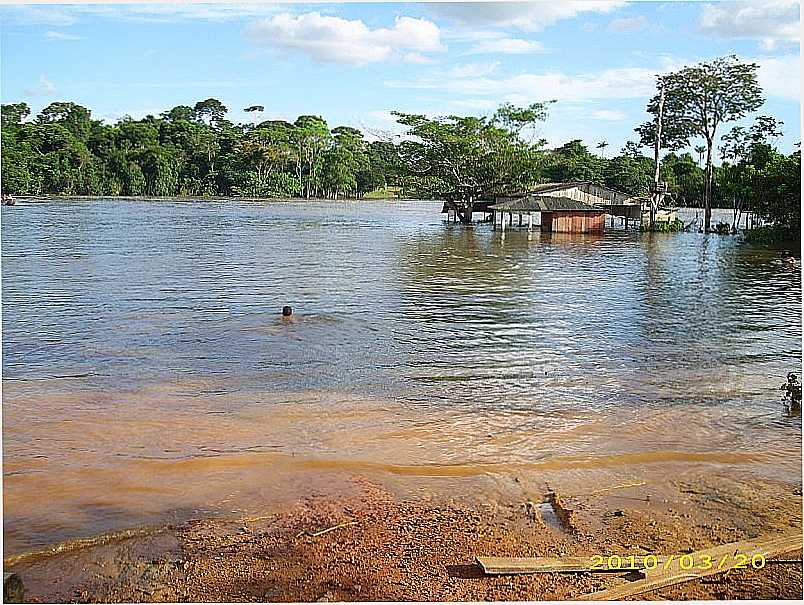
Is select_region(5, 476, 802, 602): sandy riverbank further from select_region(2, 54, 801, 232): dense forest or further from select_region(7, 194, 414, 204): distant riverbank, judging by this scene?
select_region(7, 194, 414, 204): distant riverbank

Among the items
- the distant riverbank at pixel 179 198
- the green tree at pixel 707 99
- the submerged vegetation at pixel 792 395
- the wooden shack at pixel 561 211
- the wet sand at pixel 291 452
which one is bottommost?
the wet sand at pixel 291 452

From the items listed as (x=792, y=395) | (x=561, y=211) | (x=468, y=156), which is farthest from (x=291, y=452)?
(x=468, y=156)

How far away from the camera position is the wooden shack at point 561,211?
21.0 meters

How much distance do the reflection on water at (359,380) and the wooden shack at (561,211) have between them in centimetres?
937

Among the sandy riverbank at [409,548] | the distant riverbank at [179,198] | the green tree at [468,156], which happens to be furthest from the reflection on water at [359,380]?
the distant riverbank at [179,198]

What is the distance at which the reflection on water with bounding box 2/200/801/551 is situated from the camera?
357 cm

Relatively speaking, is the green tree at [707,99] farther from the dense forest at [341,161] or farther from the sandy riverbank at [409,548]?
the sandy riverbank at [409,548]

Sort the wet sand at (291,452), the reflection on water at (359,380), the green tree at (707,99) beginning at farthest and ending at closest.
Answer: the green tree at (707,99) → the reflection on water at (359,380) → the wet sand at (291,452)

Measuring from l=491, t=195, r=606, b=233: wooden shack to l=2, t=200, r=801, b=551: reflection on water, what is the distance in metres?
9.37

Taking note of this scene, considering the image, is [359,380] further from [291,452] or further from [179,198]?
[179,198]

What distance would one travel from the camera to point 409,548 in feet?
8.82

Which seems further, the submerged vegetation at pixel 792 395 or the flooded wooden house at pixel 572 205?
the flooded wooden house at pixel 572 205

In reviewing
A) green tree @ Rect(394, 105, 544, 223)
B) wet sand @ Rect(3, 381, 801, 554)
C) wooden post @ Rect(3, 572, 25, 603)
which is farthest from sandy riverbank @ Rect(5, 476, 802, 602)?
green tree @ Rect(394, 105, 544, 223)

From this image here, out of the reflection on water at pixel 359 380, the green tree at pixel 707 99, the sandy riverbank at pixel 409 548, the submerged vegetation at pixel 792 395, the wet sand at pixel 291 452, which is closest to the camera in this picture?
the sandy riverbank at pixel 409 548
